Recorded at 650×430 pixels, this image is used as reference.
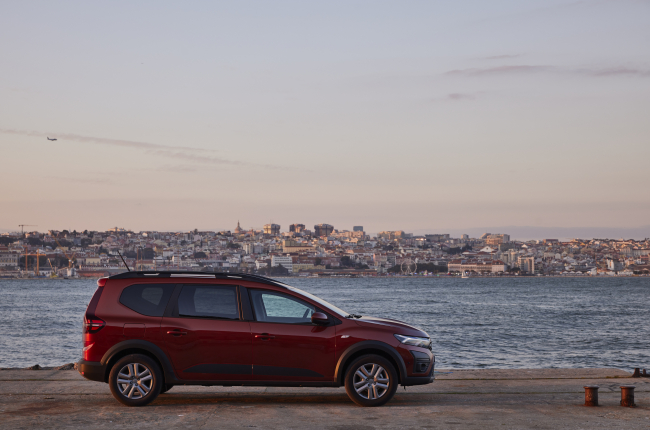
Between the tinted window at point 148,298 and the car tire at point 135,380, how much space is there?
1.92ft

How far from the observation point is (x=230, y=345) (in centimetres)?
867

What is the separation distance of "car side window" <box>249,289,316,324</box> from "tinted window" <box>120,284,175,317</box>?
1101 millimetres

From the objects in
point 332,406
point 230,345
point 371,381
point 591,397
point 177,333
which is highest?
point 177,333

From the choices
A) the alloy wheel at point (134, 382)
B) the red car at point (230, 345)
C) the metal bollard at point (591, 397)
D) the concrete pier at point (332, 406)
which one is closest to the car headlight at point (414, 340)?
the red car at point (230, 345)

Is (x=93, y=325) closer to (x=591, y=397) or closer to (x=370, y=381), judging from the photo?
(x=370, y=381)

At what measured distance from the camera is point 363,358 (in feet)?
28.6

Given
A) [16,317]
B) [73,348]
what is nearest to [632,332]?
[73,348]

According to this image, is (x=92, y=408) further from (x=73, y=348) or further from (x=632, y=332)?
(x=632, y=332)

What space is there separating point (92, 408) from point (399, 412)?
373 cm

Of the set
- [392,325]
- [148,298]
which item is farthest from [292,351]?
[148,298]

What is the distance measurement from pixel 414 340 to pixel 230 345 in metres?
2.34

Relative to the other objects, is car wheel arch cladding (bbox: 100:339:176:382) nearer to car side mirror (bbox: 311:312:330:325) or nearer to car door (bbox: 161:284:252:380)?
car door (bbox: 161:284:252:380)

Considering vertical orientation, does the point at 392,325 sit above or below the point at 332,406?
above

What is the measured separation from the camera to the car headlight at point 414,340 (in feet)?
29.2
